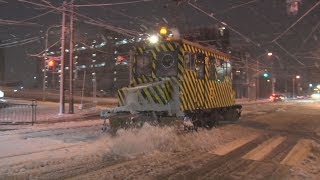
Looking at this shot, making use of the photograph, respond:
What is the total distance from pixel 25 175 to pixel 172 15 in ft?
80.3

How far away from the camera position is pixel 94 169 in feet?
32.4

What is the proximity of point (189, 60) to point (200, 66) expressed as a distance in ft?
3.73

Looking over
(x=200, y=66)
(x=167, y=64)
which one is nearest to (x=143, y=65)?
(x=167, y=64)

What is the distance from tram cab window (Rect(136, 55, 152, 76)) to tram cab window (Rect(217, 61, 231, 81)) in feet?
14.0

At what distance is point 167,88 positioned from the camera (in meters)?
15.8

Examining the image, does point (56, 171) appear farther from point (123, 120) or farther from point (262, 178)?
point (123, 120)

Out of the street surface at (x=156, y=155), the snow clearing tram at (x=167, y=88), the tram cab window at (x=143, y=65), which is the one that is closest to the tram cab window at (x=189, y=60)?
the snow clearing tram at (x=167, y=88)

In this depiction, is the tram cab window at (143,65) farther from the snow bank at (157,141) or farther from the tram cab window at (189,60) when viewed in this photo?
the snow bank at (157,141)

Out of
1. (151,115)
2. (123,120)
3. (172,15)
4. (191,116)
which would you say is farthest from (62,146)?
(172,15)

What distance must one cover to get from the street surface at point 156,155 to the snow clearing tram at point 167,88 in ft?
2.48

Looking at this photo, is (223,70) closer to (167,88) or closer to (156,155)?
(167,88)

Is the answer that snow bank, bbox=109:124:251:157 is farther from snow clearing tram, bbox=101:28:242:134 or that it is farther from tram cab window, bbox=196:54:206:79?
tram cab window, bbox=196:54:206:79

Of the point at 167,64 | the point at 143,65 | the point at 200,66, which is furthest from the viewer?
the point at 200,66

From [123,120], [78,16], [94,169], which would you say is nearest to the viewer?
[94,169]
